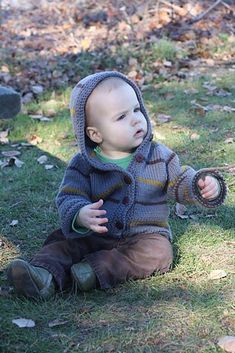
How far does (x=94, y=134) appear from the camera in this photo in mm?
3115

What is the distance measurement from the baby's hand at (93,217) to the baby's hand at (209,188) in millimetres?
474

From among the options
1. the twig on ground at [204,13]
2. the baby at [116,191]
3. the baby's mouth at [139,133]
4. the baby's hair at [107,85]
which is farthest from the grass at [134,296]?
the twig on ground at [204,13]

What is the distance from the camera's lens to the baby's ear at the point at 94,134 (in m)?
3.10

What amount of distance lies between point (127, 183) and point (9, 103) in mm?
2444

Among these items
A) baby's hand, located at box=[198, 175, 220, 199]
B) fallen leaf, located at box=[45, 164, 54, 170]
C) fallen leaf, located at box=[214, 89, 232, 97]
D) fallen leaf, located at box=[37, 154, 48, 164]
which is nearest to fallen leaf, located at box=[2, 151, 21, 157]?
fallen leaf, located at box=[37, 154, 48, 164]

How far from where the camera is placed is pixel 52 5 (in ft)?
39.8

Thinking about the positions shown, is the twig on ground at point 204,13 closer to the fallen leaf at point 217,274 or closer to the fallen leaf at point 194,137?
the fallen leaf at point 194,137

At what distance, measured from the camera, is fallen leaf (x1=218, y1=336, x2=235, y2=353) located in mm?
2312

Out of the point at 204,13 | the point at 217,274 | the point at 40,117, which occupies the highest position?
the point at 217,274

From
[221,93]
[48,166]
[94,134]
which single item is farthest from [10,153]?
[221,93]

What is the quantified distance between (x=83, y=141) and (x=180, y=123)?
265 centimetres

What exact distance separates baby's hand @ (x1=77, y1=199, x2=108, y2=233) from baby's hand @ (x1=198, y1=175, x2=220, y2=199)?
1.56 feet

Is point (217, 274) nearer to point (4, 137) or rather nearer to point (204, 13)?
point (4, 137)

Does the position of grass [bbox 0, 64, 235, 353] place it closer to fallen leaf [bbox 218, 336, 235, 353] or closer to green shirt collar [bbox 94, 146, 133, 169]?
fallen leaf [bbox 218, 336, 235, 353]
